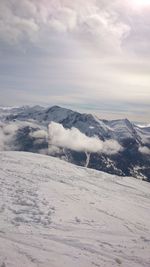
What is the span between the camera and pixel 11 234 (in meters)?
31.7

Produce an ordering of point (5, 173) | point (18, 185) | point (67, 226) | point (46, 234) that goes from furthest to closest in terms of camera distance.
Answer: point (5, 173)
point (18, 185)
point (67, 226)
point (46, 234)

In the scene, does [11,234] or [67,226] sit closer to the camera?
[11,234]

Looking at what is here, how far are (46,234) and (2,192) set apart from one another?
16.0m

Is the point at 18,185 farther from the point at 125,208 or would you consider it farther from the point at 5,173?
the point at 125,208

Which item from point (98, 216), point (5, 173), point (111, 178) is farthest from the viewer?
point (111, 178)

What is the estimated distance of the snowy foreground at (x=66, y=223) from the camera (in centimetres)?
2825

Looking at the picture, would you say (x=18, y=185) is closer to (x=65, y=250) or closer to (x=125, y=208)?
(x=125, y=208)

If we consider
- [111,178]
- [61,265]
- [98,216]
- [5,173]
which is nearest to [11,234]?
[61,265]

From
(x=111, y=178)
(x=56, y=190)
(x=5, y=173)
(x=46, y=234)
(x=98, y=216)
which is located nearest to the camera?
(x=46, y=234)

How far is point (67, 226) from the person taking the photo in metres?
38.6

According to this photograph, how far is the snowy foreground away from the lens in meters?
28.2

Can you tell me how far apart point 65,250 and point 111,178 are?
62.9 meters

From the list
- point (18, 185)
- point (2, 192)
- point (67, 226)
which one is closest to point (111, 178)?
point (18, 185)

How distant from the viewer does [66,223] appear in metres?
39.7
